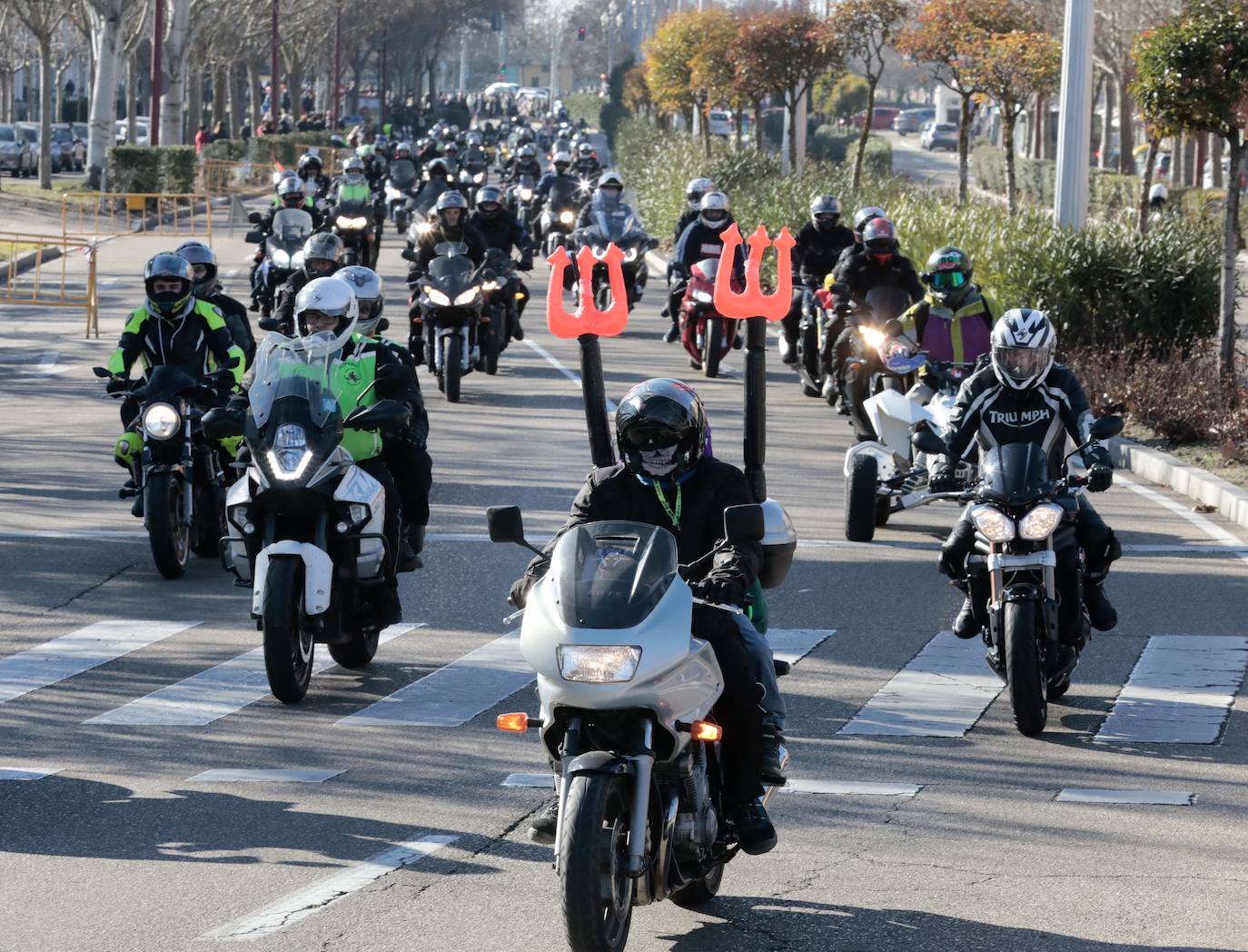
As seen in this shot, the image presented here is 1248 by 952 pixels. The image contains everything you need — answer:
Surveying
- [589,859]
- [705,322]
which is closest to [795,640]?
[589,859]

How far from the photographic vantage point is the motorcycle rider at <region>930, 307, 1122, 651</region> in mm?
9680

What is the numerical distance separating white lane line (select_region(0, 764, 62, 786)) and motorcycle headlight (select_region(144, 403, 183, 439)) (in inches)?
164

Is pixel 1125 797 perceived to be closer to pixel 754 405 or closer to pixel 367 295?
pixel 754 405

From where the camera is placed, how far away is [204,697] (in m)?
9.57

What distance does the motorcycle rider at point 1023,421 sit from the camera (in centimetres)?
968

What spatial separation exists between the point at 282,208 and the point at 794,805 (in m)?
18.0

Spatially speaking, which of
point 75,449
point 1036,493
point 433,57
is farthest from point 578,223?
point 433,57

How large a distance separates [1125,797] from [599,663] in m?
3.11

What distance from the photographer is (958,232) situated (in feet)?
77.2

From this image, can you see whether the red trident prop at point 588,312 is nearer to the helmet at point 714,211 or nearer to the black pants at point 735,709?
the black pants at point 735,709

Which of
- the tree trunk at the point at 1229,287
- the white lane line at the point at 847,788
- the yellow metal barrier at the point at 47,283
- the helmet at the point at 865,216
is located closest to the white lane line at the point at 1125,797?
the white lane line at the point at 847,788

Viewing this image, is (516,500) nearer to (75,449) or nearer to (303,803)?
(75,449)

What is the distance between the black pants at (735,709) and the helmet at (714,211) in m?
17.1

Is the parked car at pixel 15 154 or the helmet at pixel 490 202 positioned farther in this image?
the parked car at pixel 15 154
